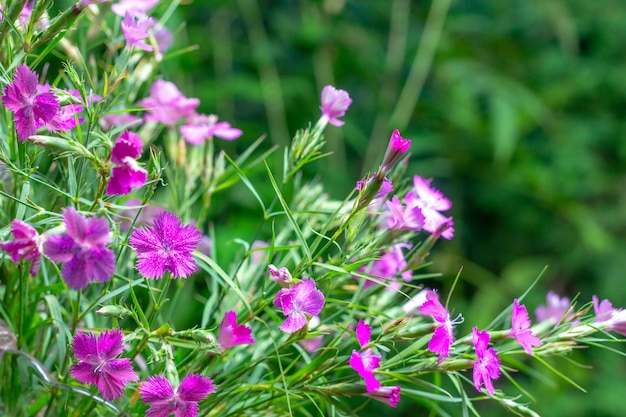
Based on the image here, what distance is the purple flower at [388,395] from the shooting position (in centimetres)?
27

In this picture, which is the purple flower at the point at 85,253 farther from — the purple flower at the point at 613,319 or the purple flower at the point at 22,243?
the purple flower at the point at 613,319

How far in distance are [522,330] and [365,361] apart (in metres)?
0.06

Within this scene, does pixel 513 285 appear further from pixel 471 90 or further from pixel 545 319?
pixel 545 319

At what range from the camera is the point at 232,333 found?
28cm

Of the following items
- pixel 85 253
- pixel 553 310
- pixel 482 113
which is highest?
pixel 85 253

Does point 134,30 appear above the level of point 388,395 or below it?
above

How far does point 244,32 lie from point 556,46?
0.65 metres

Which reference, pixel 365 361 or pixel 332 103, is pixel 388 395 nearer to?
pixel 365 361

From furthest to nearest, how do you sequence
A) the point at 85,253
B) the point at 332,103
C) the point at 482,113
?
the point at 482,113 → the point at 332,103 → the point at 85,253

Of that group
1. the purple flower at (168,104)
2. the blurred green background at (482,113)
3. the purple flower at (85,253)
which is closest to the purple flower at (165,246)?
the purple flower at (85,253)

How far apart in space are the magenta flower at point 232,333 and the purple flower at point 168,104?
12cm

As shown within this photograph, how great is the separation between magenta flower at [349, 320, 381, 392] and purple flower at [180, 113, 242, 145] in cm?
13

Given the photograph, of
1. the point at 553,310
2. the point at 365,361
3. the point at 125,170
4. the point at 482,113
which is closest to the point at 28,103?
the point at 125,170

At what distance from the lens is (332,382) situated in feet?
0.97
